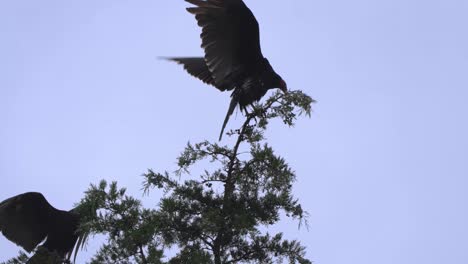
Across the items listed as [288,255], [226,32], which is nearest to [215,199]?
[288,255]

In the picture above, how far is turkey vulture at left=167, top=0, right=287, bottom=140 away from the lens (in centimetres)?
708

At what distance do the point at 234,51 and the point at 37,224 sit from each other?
3042 mm

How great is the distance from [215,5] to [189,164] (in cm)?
241

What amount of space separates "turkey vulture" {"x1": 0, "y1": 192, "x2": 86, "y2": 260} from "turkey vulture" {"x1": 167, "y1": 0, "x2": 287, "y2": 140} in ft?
7.43

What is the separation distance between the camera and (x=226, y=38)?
7172 mm

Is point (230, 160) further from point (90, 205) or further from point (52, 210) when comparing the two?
point (52, 210)

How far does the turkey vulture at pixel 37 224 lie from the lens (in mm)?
6910

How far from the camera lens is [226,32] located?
7.16m

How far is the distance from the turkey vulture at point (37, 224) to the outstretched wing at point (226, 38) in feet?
7.52

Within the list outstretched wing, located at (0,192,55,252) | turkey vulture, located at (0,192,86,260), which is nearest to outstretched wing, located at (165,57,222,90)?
turkey vulture, located at (0,192,86,260)

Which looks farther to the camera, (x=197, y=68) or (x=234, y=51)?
(x=197, y=68)

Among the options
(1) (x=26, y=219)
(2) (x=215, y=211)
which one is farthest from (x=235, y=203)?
(1) (x=26, y=219)

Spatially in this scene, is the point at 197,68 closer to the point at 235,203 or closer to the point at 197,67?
the point at 197,67

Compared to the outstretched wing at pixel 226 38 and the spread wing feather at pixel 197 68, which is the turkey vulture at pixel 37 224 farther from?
the spread wing feather at pixel 197 68
